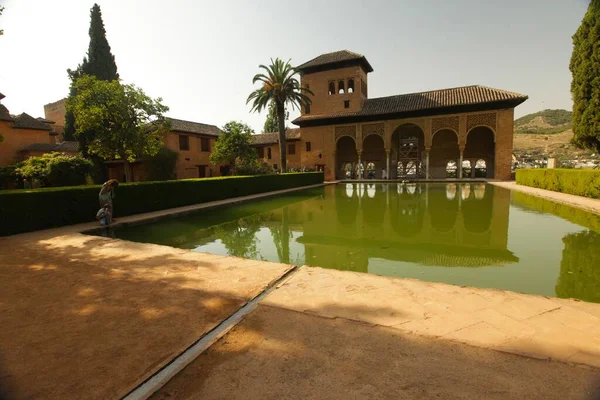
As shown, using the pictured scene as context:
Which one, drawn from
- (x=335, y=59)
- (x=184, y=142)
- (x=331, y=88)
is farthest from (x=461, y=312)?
(x=335, y=59)

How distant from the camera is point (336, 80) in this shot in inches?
1344

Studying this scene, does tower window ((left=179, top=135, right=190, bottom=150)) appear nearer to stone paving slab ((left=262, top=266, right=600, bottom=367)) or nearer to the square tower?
the square tower

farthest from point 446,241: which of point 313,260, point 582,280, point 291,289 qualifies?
point 291,289

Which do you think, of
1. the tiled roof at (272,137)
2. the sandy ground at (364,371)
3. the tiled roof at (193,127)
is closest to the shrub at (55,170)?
the tiled roof at (193,127)

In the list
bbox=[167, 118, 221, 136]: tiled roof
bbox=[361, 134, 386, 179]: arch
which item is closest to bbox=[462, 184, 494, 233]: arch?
bbox=[361, 134, 386, 179]: arch

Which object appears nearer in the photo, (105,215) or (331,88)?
(105,215)

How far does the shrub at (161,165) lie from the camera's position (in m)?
23.5

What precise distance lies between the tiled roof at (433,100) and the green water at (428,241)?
19.1m

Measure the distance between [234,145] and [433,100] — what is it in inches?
811

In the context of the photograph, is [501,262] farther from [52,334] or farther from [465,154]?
[465,154]

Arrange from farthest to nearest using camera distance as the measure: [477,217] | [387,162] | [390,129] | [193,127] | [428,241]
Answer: [387,162]
[390,129]
[193,127]
[477,217]
[428,241]

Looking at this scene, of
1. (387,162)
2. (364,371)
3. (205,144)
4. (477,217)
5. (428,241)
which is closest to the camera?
(364,371)

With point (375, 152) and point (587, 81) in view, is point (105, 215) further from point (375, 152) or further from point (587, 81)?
point (375, 152)

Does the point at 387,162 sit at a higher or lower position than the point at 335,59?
lower
